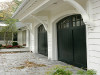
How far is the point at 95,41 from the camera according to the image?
3717 mm

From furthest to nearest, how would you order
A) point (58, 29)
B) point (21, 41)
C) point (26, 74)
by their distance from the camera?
point (21, 41)
point (58, 29)
point (26, 74)

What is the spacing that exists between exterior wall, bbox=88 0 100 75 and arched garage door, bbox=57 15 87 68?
859 millimetres

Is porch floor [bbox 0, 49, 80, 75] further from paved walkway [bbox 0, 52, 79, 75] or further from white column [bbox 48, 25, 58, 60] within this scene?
white column [bbox 48, 25, 58, 60]

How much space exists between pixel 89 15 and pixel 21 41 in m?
17.7

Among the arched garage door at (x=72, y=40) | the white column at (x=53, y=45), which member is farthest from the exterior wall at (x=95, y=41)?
the white column at (x=53, y=45)

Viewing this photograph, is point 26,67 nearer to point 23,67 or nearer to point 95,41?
point 23,67

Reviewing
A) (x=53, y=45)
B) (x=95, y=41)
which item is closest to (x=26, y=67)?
(x=53, y=45)

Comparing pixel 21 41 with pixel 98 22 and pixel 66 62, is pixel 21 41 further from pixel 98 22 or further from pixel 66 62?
pixel 98 22

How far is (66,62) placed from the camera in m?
6.11

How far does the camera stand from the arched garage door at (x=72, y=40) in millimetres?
4914

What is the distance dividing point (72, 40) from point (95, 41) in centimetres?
193

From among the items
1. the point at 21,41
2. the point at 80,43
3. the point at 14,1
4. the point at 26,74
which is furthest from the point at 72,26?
the point at 14,1

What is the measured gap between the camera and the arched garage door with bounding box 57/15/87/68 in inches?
193

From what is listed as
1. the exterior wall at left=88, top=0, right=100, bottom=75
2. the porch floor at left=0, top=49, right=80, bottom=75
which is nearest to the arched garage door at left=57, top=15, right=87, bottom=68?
the porch floor at left=0, top=49, right=80, bottom=75
